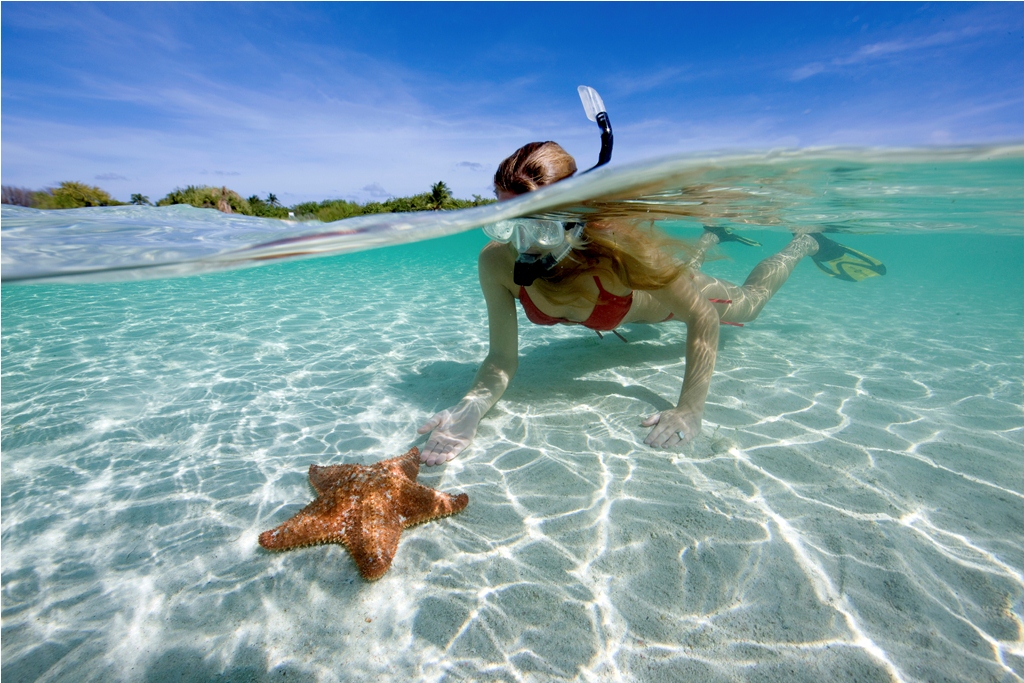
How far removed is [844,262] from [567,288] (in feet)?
26.0

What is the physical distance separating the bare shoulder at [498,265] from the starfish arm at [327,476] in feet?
7.06

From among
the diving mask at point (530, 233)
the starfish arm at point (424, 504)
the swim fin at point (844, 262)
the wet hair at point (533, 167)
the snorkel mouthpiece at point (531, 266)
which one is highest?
the wet hair at point (533, 167)

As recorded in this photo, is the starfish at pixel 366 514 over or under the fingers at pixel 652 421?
over

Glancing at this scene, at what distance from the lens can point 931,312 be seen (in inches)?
415

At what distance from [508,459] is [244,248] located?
10.7 ft

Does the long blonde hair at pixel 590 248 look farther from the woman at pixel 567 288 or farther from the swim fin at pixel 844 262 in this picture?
the swim fin at pixel 844 262

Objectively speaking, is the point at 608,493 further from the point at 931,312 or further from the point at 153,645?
the point at 931,312

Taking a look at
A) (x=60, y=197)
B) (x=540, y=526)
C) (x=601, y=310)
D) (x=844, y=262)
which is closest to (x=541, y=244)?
(x=601, y=310)

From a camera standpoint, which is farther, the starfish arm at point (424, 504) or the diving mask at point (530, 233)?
the diving mask at point (530, 233)

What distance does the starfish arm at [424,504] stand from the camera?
105 inches

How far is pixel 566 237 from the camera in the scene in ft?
12.0

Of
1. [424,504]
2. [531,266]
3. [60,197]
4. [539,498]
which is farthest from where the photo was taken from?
[60,197]

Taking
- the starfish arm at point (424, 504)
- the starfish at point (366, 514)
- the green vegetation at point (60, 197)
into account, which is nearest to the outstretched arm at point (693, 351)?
the starfish arm at point (424, 504)

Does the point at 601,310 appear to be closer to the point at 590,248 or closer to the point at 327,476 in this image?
the point at 590,248
